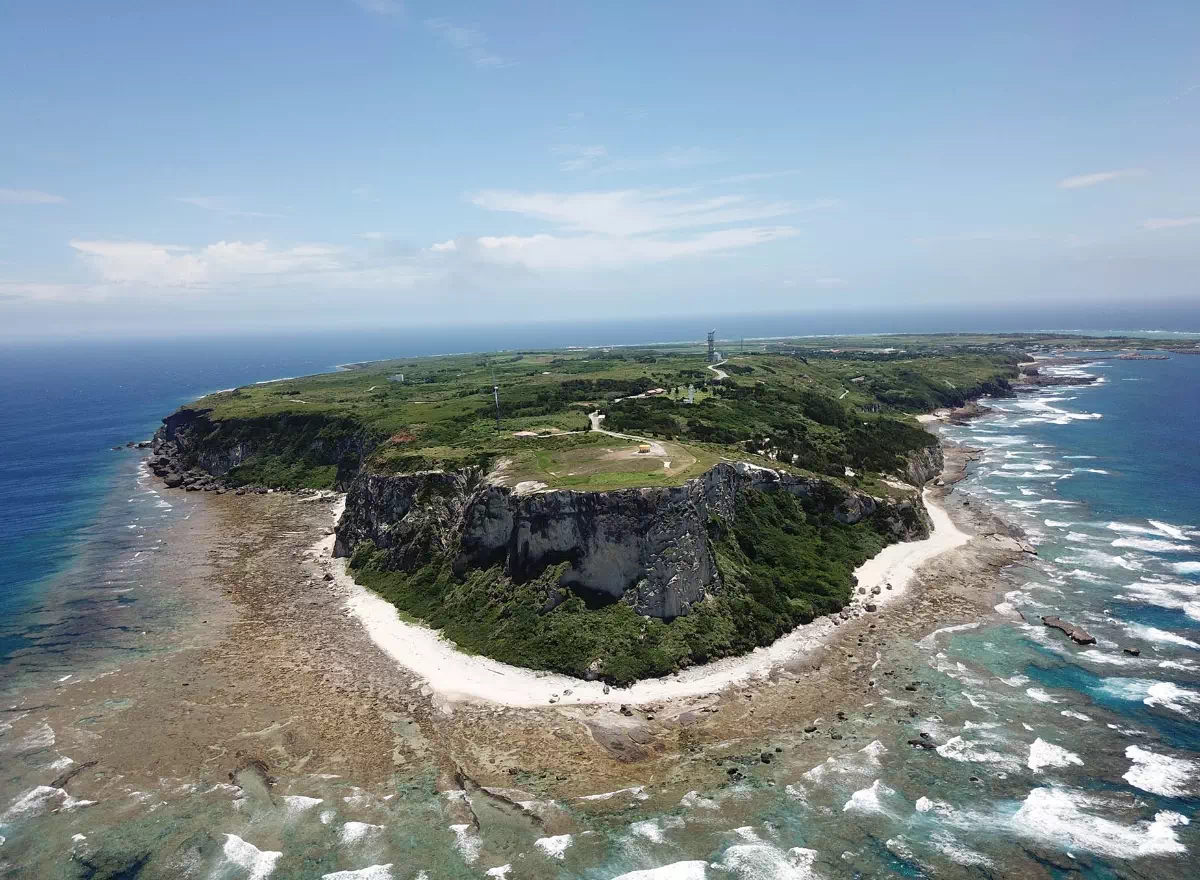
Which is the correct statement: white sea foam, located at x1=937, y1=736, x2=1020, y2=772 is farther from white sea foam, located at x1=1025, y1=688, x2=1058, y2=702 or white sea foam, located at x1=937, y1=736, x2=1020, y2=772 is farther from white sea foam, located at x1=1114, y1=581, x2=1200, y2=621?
white sea foam, located at x1=1114, y1=581, x2=1200, y2=621

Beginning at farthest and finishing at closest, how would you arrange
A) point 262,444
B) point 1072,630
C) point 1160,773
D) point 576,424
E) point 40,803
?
point 262,444 < point 576,424 < point 1072,630 < point 40,803 < point 1160,773

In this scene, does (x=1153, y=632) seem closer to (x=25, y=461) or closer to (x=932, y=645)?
(x=932, y=645)

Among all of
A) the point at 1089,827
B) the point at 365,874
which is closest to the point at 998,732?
the point at 1089,827

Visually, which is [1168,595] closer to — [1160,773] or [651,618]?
[1160,773]

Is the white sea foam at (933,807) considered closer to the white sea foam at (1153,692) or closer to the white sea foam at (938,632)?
the white sea foam at (938,632)

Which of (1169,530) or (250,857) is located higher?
(1169,530)

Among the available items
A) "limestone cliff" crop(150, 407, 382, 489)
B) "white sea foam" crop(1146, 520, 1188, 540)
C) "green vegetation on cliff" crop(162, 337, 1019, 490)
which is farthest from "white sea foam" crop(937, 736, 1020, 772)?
"limestone cliff" crop(150, 407, 382, 489)

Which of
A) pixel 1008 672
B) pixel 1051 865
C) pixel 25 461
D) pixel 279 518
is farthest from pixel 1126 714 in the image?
pixel 25 461
